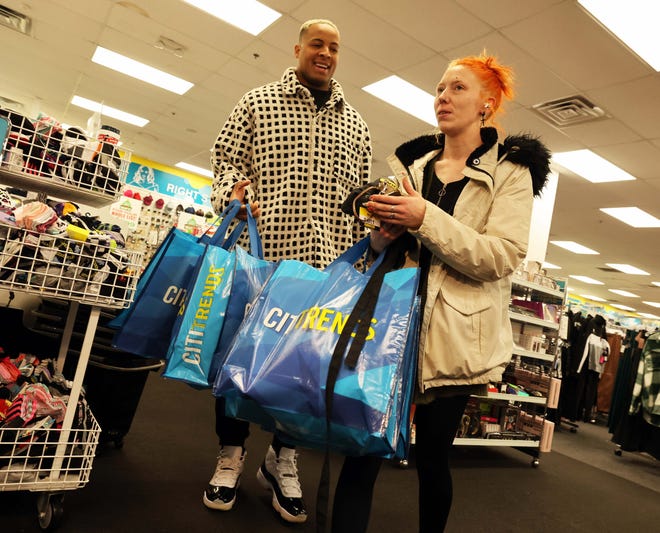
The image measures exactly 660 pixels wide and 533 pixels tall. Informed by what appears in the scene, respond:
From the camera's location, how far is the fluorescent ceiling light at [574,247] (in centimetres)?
1120

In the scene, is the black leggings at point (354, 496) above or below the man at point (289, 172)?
below

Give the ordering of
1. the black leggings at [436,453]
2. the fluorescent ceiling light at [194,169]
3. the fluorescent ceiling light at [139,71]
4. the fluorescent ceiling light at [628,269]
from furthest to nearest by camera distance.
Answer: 1. the fluorescent ceiling light at [628,269]
2. the fluorescent ceiling light at [194,169]
3. the fluorescent ceiling light at [139,71]
4. the black leggings at [436,453]

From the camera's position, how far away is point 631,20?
3.45 metres

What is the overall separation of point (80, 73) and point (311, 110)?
22.7 ft

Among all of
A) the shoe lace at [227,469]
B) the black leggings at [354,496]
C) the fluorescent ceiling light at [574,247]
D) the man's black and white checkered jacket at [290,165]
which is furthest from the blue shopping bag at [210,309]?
the fluorescent ceiling light at [574,247]

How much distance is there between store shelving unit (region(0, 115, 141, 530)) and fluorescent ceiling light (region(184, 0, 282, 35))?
3.60 m

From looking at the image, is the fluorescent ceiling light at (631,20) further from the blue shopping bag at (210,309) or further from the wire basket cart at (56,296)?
the wire basket cart at (56,296)

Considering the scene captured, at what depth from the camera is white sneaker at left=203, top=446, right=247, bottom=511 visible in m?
1.66

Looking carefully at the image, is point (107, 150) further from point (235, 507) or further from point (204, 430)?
point (204, 430)

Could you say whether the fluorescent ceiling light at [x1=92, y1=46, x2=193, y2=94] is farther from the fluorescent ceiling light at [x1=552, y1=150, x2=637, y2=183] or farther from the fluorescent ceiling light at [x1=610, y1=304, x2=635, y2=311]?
the fluorescent ceiling light at [x1=610, y1=304, x2=635, y2=311]

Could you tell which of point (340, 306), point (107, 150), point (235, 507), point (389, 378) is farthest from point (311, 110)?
point (235, 507)

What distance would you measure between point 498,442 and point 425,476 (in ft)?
9.33

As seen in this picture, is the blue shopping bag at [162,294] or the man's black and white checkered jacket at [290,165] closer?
the blue shopping bag at [162,294]

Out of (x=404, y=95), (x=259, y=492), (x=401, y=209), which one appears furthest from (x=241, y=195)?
(x=404, y=95)
